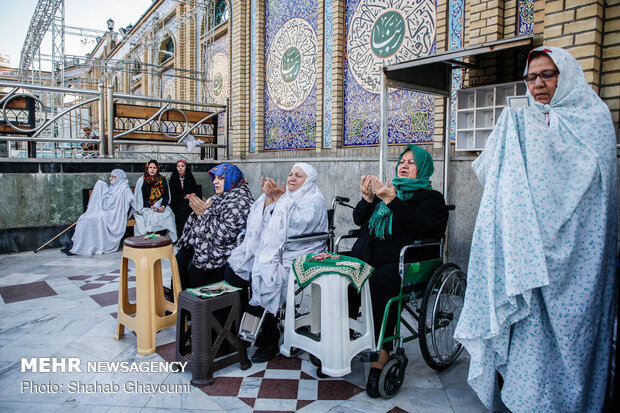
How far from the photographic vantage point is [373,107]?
5762 millimetres

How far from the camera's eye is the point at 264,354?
9.91 feet

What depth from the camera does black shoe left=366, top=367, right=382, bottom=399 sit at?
8.16 ft

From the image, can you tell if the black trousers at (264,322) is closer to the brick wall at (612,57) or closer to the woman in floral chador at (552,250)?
the woman in floral chador at (552,250)

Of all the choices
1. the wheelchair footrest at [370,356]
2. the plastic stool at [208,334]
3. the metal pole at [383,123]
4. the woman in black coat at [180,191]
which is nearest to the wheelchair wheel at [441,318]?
the wheelchair footrest at [370,356]

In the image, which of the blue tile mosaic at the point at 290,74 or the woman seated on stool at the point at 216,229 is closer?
the woman seated on stool at the point at 216,229

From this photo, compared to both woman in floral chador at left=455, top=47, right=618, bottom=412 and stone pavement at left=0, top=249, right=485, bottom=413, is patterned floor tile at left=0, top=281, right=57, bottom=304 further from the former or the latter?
woman in floral chador at left=455, top=47, right=618, bottom=412

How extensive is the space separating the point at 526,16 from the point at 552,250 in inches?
106

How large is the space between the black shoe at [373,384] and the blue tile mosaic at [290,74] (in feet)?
15.3

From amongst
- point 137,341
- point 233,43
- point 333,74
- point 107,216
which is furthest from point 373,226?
point 233,43

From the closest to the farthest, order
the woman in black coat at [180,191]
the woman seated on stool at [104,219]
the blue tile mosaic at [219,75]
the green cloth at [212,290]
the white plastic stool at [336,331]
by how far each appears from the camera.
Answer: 1. the white plastic stool at [336,331]
2. the green cloth at [212,290]
3. the woman seated on stool at [104,219]
4. the woman in black coat at [180,191]
5. the blue tile mosaic at [219,75]

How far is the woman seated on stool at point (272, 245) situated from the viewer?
9.75ft

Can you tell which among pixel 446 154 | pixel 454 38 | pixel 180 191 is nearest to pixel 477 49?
pixel 446 154

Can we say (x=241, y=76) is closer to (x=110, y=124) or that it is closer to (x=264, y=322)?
(x=110, y=124)

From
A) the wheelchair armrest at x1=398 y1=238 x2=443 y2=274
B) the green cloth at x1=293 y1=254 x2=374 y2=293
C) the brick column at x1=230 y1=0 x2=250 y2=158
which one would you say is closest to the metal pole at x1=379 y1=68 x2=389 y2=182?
the wheelchair armrest at x1=398 y1=238 x2=443 y2=274
